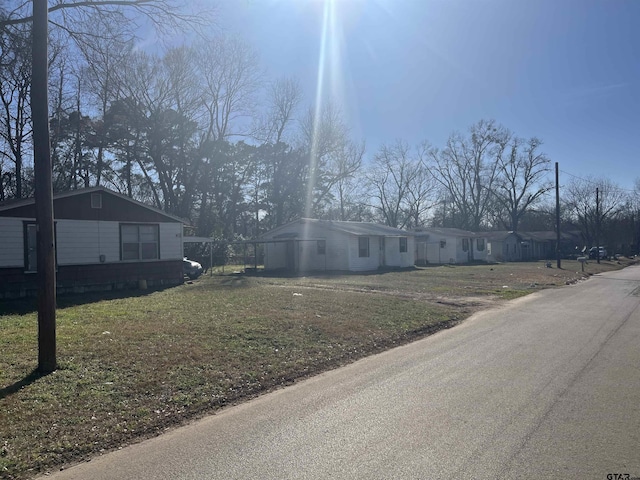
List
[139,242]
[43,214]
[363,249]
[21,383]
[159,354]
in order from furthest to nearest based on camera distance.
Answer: [363,249] < [139,242] < [159,354] < [43,214] < [21,383]

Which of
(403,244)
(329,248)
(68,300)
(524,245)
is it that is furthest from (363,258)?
(524,245)

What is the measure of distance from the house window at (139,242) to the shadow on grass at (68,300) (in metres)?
1.56

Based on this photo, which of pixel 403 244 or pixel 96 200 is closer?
pixel 96 200

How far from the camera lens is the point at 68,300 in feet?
48.2

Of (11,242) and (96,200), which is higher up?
(96,200)

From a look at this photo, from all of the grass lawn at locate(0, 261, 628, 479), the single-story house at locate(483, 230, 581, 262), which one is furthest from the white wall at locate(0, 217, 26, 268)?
the single-story house at locate(483, 230, 581, 262)

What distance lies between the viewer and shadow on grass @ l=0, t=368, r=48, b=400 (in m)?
5.69

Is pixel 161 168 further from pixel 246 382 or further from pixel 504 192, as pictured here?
pixel 504 192

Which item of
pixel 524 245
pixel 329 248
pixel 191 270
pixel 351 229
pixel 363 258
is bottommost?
pixel 191 270

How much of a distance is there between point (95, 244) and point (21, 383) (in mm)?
11939

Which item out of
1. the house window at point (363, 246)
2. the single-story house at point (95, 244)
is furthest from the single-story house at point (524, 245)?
the single-story house at point (95, 244)

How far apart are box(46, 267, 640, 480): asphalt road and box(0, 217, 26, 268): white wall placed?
1226cm

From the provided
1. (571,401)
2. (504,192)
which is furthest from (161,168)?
(504,192)

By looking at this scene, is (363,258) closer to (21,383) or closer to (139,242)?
(139,242)
